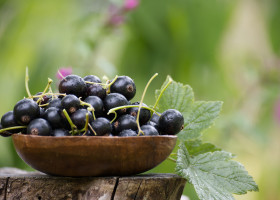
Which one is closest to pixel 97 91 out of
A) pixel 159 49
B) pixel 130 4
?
pixel 130 4

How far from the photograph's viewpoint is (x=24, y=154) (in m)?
0.82

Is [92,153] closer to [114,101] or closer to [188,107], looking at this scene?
[114,101]

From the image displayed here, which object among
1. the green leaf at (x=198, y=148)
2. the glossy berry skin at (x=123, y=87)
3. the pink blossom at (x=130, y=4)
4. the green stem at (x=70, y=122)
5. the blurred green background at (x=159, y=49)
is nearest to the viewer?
the green stem at (x=70, y=122)

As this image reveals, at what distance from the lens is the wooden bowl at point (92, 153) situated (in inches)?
30.6

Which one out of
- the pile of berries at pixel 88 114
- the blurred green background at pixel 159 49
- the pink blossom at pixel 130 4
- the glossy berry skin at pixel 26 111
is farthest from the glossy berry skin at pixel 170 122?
the blurred green background at pixel 159 49

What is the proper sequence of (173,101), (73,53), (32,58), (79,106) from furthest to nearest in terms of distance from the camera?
(32,58)
(73,53)
(173,101)
(79,106)

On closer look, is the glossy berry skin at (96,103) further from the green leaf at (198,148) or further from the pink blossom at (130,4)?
the pink blossom at (130,4)

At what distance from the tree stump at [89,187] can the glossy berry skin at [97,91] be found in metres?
0.15

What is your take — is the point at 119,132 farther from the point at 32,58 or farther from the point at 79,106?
the point at 32,58

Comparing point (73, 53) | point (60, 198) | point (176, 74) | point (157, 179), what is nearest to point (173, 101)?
point (157, 179)

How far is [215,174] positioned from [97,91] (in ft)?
0.89

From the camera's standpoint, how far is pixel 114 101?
84 centimetres

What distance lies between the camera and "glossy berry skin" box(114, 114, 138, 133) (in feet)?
2.70

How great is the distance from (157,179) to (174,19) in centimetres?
195
